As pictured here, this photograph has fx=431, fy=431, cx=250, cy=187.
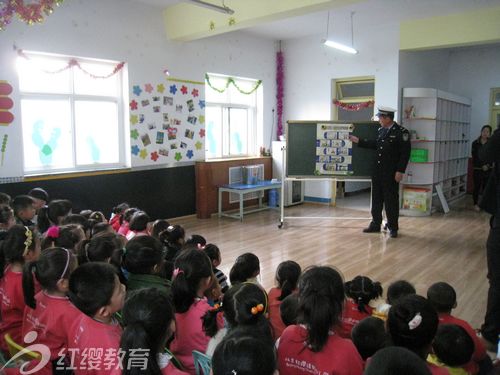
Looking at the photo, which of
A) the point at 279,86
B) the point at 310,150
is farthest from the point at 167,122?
the point at 279,86

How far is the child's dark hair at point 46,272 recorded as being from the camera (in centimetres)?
182

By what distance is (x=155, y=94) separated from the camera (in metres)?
6.32

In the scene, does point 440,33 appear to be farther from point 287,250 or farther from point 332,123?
point 287,250

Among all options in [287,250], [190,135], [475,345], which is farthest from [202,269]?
[190,135]

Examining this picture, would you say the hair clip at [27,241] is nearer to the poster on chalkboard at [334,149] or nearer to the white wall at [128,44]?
the white wall at [128,44]

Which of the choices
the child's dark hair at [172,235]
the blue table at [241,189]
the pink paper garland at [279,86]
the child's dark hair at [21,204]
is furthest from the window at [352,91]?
the child's dark hair at [21,204]

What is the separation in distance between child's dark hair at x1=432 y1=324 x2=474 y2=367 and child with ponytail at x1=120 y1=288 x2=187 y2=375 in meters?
1.00

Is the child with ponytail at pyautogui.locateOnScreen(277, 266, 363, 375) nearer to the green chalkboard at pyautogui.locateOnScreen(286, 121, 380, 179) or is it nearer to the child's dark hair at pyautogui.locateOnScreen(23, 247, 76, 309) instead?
the child's dark hair at pyautogui.locateOnScreen(23, 247, 76, 309)

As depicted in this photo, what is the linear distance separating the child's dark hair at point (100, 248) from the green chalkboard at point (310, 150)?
430cm

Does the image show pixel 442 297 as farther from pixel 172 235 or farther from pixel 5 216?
pixel 5 216

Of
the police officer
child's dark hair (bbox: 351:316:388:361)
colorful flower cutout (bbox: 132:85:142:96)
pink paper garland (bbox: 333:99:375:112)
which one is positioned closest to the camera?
child's dark hair (bbox: 351:316:388:361)

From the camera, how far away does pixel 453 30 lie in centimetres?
672

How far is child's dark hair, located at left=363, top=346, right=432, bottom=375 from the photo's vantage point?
100 centimetres

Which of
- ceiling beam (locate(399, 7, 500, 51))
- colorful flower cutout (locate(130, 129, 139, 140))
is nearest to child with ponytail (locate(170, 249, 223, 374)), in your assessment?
colorful flower cutout (locate(130, 129, 139, 140))
